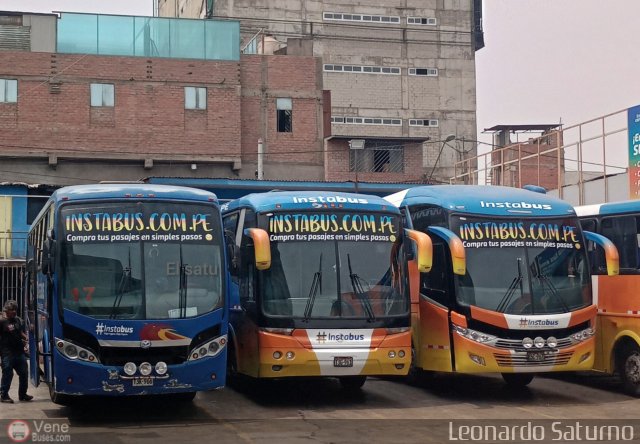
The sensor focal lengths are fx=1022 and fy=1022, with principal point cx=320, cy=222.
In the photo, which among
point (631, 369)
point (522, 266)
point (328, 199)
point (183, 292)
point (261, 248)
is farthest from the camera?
point (631, 369)

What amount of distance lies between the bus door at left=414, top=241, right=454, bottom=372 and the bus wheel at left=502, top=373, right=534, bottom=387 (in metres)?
1.93

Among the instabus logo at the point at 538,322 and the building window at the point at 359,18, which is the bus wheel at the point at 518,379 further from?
the building window at the point at 359,18

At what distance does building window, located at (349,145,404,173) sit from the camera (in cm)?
5497

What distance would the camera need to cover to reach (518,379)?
18.7m

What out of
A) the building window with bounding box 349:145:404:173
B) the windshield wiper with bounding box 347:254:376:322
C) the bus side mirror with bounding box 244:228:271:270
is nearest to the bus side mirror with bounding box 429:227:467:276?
the windshield wiper with bounding box 347:254:376:322

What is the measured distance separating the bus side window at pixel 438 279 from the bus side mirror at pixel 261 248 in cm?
312

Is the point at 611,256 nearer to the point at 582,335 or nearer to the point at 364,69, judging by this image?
the point at 582,335

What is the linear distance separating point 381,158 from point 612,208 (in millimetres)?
37479

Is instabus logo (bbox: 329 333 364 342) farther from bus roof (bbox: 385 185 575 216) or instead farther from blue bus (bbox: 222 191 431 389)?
bus roof (bbox: 385 185 575 216)

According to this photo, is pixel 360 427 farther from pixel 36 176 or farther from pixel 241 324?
pixel 36 176

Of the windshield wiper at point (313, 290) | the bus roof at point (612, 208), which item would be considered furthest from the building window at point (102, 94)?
the windshield wiper at point (313, 290)

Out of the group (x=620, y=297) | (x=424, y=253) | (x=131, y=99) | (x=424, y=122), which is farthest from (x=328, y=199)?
(x=424, y=122)

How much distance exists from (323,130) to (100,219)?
40.3m

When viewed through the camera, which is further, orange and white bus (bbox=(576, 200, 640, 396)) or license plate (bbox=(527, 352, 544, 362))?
orange and white bus (bbox=(576, 200, 640, 396))
